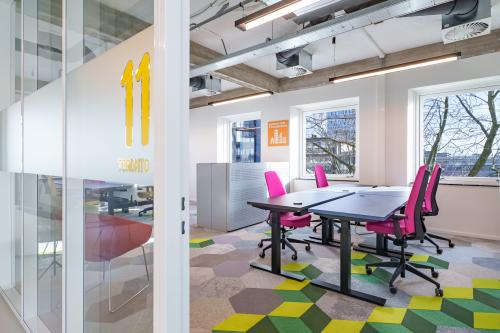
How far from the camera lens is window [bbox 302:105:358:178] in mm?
6074

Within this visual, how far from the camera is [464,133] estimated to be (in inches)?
193

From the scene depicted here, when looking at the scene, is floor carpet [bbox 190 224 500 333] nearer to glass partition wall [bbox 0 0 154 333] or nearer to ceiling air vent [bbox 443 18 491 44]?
glass partition wall [bbox 0 0 154 333]

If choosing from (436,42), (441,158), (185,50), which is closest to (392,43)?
(436,42)

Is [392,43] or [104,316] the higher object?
[392,43]

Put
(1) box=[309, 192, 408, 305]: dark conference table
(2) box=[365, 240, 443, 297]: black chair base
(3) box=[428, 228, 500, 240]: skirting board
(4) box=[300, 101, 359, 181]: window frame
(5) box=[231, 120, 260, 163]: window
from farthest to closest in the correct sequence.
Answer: (5) box=[231, 120, 260, 163]: window → (4) box=[300, 101, 359, 181]: window frame → (3) box=[428, 228, 500, 240]: skirting board → (2) box=[365, 240, 443, 297]: black chair base → (1) box=[309, 192, 408, 305]: dark conference table

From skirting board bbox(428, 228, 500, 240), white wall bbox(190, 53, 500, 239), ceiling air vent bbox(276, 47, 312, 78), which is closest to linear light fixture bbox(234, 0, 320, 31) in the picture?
ceiling air vent bbox(276, 47, 312, 78)

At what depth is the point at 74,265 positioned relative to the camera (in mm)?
1647

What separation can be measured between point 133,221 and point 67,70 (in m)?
0.96

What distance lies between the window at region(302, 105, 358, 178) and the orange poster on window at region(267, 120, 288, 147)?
1.62ft

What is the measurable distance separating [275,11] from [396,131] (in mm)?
3481

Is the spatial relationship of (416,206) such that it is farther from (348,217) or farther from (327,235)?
(327,235)

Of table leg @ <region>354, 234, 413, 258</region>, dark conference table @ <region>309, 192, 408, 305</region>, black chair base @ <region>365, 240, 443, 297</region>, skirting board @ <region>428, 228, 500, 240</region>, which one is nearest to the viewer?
dark conference table @ <region>309, 192, 408, 305</region>

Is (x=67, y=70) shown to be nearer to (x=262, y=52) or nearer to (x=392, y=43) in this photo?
(x=262, y=52)

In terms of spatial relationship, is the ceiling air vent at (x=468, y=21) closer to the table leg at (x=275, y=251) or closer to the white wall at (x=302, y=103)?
the white wall at (x=302, y=103)
